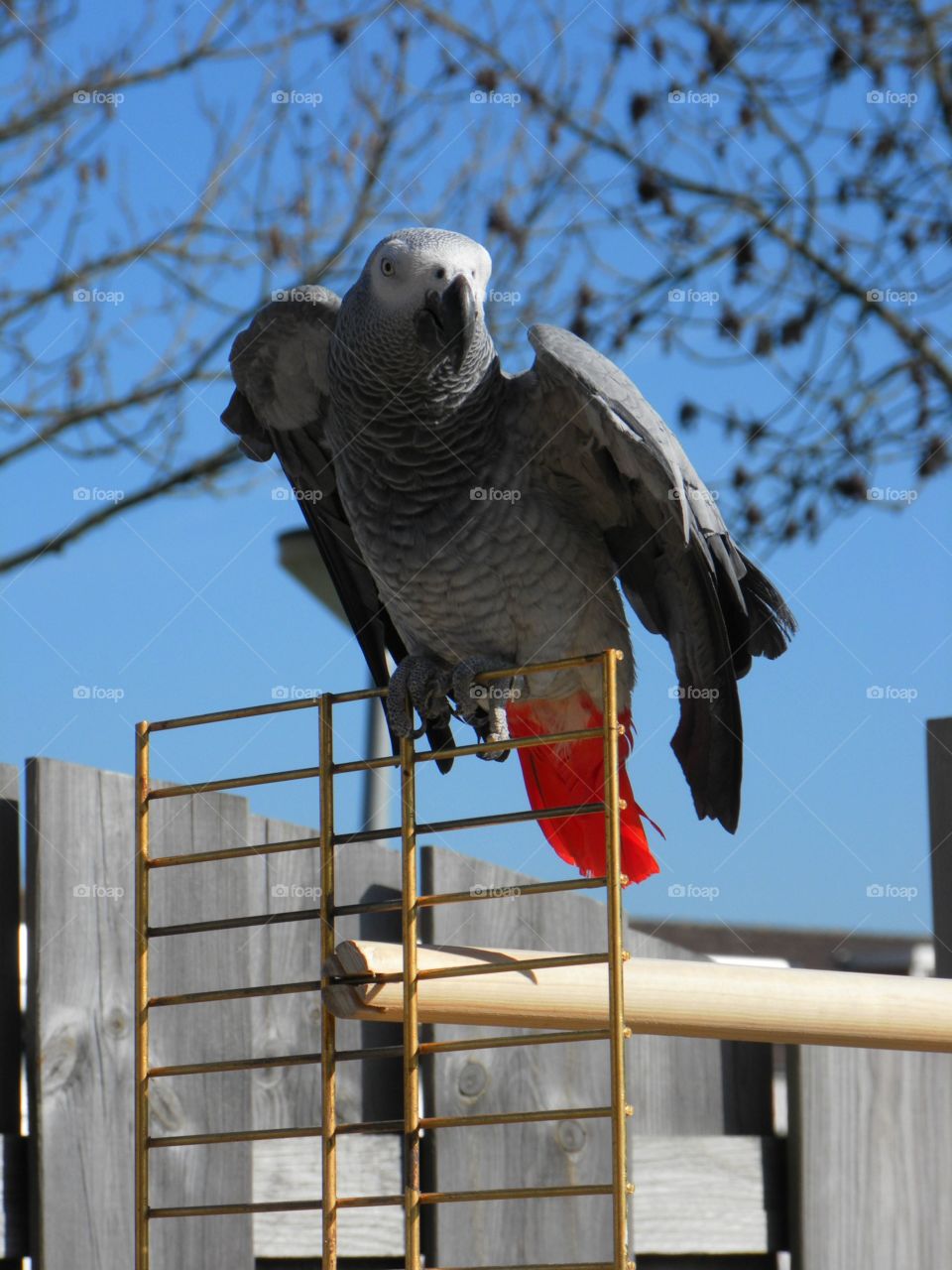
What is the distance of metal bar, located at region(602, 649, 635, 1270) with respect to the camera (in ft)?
2.95

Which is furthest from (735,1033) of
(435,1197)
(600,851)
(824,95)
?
(824,95)

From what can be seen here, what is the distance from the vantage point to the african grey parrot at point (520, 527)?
5.30ft

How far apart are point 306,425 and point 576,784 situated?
603 mm

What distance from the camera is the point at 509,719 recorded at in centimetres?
192

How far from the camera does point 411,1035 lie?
1044 mm

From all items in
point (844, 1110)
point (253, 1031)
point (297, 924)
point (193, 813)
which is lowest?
point (844, 1110)

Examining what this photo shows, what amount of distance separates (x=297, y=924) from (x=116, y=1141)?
0.30 meters

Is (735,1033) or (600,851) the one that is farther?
(600,851)

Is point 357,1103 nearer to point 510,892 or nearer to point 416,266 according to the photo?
point 510,892

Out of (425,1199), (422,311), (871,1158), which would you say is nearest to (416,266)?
(422,311)

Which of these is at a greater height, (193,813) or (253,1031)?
(193,813)

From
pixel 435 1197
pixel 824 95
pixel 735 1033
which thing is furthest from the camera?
pixel 824 95

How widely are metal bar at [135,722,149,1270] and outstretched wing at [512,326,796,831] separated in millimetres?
642

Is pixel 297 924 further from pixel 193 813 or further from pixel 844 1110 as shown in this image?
pixel 844 1110
